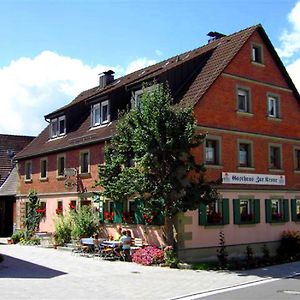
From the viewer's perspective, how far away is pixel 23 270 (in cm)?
1766

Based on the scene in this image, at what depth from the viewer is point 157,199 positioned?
19.5m

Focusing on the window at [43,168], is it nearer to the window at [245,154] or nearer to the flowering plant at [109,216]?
the flowering plant at [109,216]

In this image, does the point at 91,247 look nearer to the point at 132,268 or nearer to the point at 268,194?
the point at 132,268

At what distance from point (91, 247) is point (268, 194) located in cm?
907

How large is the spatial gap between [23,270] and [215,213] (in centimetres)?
863

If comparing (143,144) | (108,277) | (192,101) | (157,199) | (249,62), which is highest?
(249,62)

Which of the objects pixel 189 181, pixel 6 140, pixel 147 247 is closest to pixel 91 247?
pixel 147 247

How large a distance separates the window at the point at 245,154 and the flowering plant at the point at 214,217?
3.35 meters

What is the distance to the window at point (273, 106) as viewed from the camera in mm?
25953

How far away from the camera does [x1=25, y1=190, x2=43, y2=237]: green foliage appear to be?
3108 cm

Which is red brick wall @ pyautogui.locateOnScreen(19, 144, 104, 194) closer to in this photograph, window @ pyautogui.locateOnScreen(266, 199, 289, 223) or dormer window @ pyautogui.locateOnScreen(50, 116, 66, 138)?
dormer window @ pyautogui.locateOnScreen(50, 116, 66, 138)

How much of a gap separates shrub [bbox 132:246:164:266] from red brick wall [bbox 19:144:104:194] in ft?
20.7

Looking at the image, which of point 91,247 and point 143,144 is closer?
point 143,144

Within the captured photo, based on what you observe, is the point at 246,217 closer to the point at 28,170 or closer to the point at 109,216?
the point at 109,216
